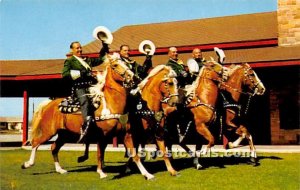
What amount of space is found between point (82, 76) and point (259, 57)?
9.96 m

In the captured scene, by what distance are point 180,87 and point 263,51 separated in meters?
8.88

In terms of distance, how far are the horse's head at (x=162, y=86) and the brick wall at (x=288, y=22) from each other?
1222cm

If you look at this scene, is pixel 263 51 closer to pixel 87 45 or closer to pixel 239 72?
pixel 239 72

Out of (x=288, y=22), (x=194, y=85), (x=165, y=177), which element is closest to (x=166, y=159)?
(x=165, y=177)

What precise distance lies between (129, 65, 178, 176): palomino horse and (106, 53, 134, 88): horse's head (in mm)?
954

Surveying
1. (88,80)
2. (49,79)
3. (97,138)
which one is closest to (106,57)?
(88,80)

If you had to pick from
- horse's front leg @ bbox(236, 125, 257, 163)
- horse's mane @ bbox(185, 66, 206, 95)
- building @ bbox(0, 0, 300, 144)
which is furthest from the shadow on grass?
building @ bbox(0, 0, 300, 144)

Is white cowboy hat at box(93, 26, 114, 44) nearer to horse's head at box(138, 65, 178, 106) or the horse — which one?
horse's head at box(138, 65, 178, 106)

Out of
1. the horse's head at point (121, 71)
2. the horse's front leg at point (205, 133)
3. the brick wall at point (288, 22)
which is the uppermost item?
the brick wall at point (288, 22)

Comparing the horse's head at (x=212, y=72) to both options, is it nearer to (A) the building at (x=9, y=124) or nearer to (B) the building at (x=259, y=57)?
(B) the building at (x=259, y=57)

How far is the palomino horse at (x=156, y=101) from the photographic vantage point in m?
9.06

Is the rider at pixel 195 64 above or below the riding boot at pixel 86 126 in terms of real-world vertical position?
above

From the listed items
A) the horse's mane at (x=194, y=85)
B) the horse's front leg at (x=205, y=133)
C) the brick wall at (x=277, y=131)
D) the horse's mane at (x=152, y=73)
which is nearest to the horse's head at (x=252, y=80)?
the horse's mane at (x=194, y=85)

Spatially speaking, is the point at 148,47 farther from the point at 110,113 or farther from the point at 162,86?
the point at 110,113
